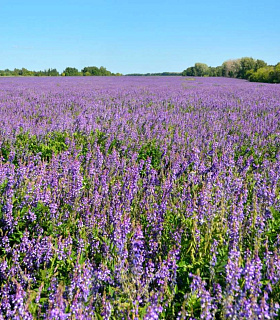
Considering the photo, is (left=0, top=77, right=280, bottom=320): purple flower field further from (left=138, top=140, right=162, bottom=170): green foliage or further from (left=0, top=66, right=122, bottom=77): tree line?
(left=0, top=66, right=122, bottom=77): tree line

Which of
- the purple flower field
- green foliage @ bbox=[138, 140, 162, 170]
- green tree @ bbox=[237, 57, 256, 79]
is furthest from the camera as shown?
green tree @ bbox=[237, 57, 256, 79]

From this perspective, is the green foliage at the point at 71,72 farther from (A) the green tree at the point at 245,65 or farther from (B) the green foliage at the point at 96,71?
(A) the green tree at the point at 245,65

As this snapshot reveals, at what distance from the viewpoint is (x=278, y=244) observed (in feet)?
9.45

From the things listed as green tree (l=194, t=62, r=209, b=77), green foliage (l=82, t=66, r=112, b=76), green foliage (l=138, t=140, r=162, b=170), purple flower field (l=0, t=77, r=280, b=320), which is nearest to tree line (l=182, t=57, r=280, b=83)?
green tree (l=194, t=62, r=209, b=77)

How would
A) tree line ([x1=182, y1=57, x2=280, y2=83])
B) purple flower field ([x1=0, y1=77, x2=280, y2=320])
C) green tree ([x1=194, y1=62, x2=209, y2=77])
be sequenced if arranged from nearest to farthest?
1. purple flower field ([x1=0, y1=77, x2=280, y2=320])
2. tree line ([x1=182, y1=57, x2=280, y2=83])
3. green tree ([x1=194, y1=62, x2=209, y2=77])

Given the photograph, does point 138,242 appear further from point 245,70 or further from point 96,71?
point 96,71

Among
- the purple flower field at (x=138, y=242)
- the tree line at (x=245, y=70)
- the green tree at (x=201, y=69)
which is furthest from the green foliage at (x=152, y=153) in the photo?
the green tree at (x=201, y=69)

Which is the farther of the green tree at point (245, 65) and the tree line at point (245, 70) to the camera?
the green tree at point (245, 65)

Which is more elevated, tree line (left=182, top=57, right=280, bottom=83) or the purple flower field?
tree line (left=182, top=57, right=280, bottom=83)

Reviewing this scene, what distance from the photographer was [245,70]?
195ft

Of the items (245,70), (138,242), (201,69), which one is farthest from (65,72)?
(138,242)

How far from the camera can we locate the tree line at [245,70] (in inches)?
1641

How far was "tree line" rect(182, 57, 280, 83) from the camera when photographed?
137ft

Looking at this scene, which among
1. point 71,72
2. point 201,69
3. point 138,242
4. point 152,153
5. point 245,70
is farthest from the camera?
point 201,69
